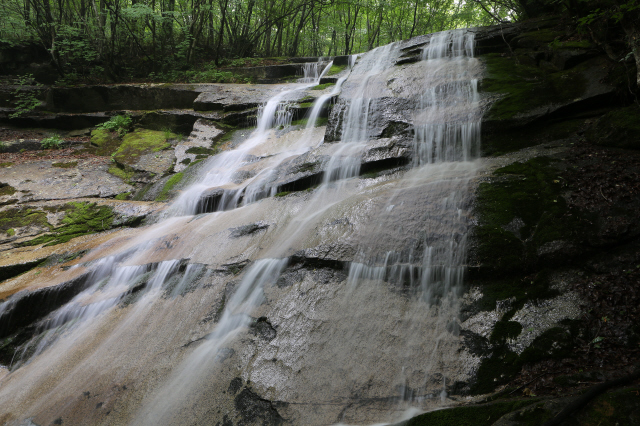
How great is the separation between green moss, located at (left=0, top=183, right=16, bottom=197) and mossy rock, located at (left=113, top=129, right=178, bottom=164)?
2.37 meters

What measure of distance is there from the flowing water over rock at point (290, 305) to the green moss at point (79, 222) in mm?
1297

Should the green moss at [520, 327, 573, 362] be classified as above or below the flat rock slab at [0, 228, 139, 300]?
above

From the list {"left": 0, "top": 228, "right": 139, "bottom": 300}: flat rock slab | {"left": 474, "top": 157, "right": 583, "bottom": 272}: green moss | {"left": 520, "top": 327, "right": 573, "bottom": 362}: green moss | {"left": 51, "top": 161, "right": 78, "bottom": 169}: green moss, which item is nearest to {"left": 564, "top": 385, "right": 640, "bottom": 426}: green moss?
{"left": 520, "top": 327, "right": 573, "bottom": 362}: green moss

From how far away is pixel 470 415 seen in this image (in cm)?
247

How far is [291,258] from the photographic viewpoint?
434 cm

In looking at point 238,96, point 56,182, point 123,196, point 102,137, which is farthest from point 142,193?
point 238,96

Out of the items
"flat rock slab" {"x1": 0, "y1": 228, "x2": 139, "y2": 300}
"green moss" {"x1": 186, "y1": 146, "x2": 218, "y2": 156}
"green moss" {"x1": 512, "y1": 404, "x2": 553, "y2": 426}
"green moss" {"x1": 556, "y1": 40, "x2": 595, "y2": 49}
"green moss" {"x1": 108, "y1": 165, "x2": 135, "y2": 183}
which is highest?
"green moss" {"x1": 556, "y1": 40, "x2": 595, "y2": 49}

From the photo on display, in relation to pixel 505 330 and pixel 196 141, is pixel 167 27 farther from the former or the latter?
pixel 505 330

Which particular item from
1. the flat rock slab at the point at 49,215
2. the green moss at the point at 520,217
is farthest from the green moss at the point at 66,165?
the green moss at the point at 520,217

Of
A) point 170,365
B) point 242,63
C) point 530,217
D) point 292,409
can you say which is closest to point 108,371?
point 170,365

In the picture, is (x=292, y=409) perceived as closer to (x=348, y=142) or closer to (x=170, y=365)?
(x=170, y=365)

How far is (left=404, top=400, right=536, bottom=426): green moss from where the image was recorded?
2.39m

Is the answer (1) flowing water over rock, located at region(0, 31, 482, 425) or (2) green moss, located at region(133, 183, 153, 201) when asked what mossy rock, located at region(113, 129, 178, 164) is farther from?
(1) flowing water over rock, located at region(0, 31, 482, 425)

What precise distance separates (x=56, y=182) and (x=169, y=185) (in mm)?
2883
